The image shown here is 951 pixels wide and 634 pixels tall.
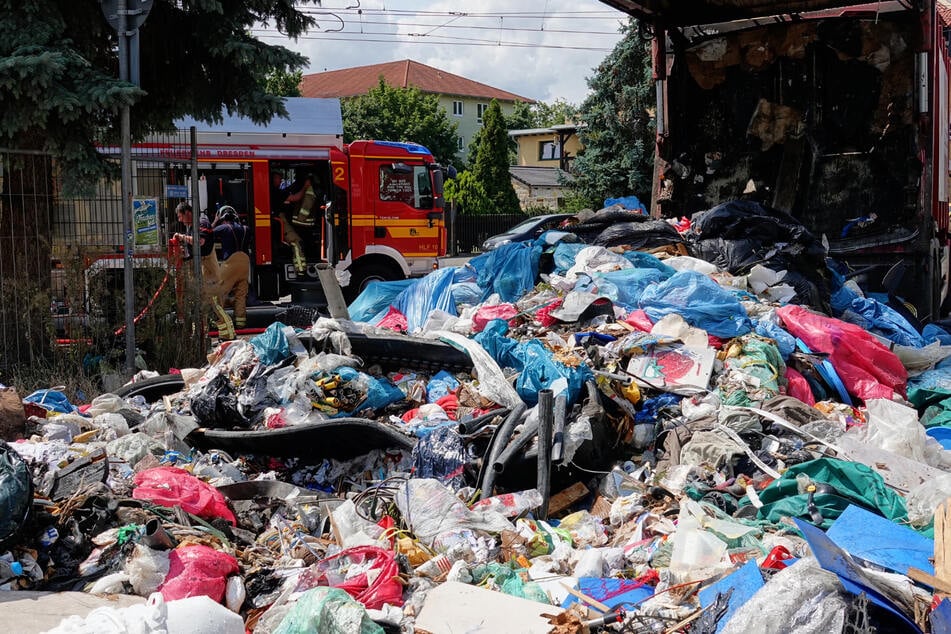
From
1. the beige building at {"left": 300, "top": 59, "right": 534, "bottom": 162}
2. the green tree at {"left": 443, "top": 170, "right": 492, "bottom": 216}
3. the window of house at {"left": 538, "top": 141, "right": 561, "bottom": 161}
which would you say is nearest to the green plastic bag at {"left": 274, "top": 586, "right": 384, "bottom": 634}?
the green tree at {"left": 443, "top": 170, "right": 492, "bottom": 216}

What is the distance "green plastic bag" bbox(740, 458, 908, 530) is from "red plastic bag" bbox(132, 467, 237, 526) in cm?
264

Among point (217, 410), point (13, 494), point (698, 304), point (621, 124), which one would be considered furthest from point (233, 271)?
point (621, 124)

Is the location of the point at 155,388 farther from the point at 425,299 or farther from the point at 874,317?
the point at 874,317

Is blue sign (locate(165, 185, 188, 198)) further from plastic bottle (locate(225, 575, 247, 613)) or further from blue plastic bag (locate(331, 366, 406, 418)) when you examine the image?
plastic bottle (locate(225, 575, 247, 613))

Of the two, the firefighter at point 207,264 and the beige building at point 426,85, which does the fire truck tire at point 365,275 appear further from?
the beige building at point 426,85

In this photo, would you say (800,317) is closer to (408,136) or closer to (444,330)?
(444,330)

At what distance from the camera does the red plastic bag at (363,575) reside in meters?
3.72

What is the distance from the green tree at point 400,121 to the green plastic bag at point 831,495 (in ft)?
114

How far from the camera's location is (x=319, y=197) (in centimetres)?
1385

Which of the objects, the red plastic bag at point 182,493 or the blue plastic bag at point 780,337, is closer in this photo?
the red plastic bag at point 182,493

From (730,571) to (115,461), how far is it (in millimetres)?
3394

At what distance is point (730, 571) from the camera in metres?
3.61

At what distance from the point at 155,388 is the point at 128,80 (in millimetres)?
2401

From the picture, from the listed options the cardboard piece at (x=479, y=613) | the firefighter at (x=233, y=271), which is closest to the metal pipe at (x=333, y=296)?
the firefighter at (x=233, y=271)
